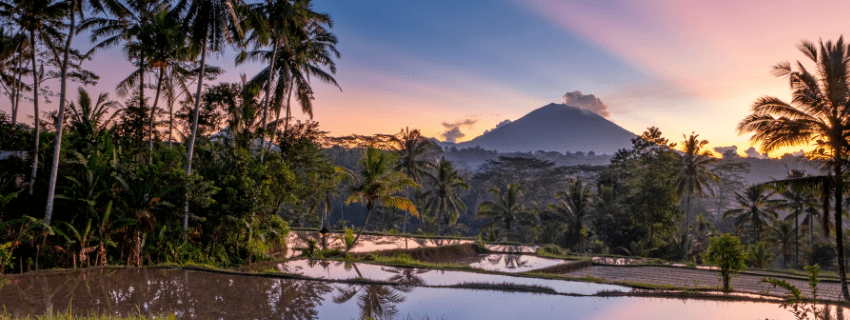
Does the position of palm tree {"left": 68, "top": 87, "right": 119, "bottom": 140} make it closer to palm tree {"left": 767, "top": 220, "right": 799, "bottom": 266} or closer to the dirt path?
the dirt path

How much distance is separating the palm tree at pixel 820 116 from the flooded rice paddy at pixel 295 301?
213 inches

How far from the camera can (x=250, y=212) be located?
41.2 feet

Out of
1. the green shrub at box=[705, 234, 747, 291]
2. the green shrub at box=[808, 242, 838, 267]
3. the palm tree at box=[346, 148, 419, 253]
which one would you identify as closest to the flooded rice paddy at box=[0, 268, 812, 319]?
the green shrub at box=[705, 234, 747, 291]

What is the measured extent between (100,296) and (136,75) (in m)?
11.8

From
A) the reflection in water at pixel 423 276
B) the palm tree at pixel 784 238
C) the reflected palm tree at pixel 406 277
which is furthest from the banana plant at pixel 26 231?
the palm tree at pixel 784 238

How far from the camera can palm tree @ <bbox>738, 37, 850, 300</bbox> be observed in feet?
39.0

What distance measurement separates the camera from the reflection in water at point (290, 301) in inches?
289

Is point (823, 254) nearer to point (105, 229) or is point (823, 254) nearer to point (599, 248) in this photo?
point (599, 248)

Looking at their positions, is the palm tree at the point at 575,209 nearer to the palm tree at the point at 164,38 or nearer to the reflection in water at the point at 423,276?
the reflection in water at the point at 423,276

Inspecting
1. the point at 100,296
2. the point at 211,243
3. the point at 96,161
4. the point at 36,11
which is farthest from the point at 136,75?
the point at 100,296

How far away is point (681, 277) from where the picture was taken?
16.6 m

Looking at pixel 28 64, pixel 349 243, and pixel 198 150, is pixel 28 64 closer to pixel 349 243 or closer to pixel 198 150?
pixel 198 150

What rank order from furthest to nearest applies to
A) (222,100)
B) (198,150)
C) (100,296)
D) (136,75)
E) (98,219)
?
(222,100) < (136,75) < (198,150) < (98,219) < (100,296)

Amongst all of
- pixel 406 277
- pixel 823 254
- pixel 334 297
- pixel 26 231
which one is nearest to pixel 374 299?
pixel 334 297
